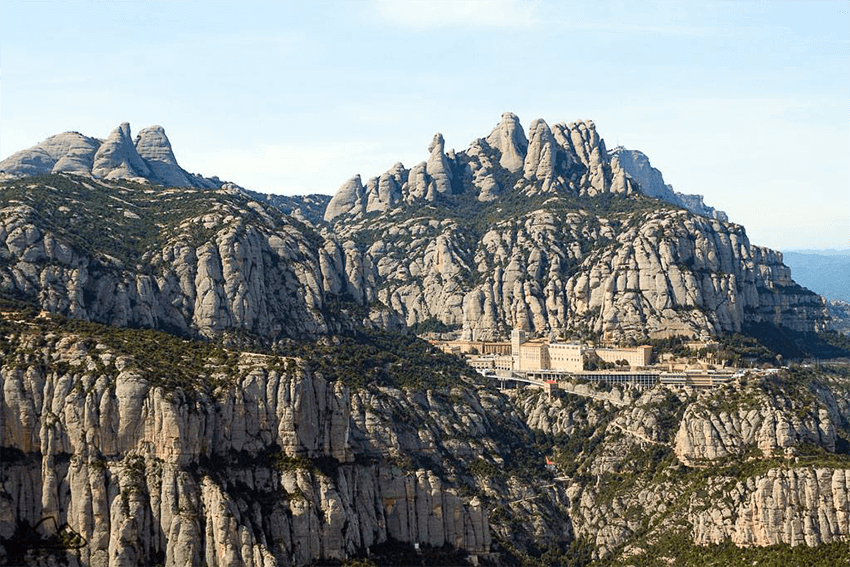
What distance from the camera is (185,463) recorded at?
15412 cm

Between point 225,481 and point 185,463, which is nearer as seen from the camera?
point 185,463

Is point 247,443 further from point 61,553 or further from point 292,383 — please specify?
point 61,553

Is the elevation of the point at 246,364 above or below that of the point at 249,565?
above

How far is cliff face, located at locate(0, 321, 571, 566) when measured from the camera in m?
149

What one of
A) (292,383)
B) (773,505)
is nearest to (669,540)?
(773,505)

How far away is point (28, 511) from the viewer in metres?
151

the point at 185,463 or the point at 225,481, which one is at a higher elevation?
the point at 185,463

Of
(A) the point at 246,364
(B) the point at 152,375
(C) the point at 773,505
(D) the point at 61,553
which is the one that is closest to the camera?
(D) the point at 61,553

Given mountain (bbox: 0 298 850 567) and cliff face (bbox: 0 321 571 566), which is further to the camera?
mountain (bbox: 0 298 850 567)

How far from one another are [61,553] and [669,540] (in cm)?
8584

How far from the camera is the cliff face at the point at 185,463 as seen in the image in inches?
5881

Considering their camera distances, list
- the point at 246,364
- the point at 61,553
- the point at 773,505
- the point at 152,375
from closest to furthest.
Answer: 1. the point at 61,553
2. the point at 152,375
3. the point at 246,364
4. the point at 773,505

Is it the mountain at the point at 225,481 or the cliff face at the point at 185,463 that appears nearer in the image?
the cliff face at the point at 185,463

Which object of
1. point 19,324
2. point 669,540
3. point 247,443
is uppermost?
point 19,324
